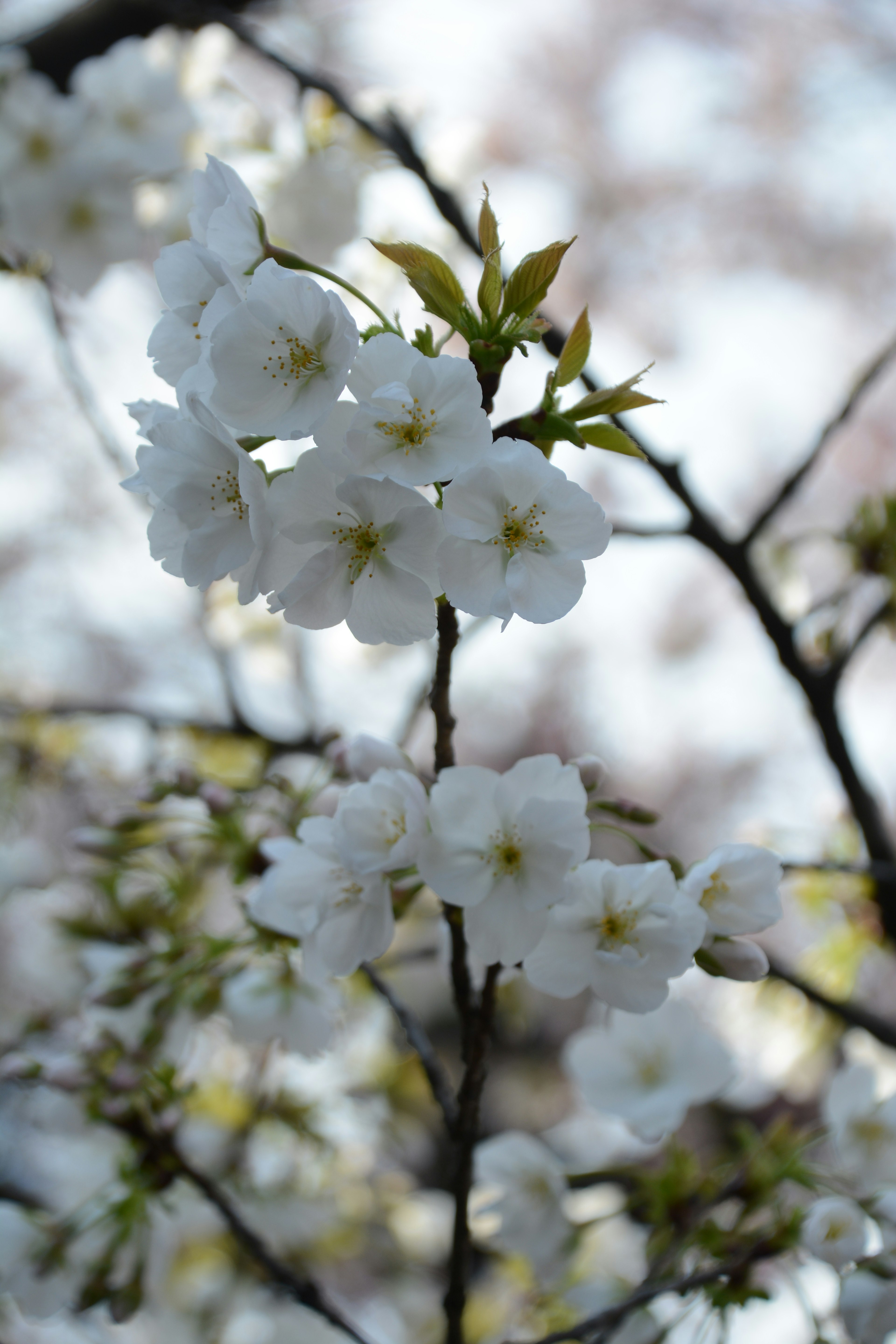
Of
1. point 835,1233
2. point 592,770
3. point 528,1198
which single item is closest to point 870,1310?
point 835,1233

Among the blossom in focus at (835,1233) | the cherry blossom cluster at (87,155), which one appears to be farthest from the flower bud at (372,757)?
the cherry blossom cluster at (87,155)

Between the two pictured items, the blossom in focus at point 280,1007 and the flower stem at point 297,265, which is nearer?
the flower stem at point 297,265

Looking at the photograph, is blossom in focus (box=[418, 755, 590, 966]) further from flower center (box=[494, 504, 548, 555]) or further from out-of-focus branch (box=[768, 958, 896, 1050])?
out-of-focus branch (box=[768, 958, 896, 1050])

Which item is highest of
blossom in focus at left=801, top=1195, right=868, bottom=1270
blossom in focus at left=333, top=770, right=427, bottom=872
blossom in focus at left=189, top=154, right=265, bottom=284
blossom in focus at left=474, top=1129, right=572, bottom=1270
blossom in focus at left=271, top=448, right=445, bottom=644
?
blossom in focus at left=189, top=154, right=265, bottom=284

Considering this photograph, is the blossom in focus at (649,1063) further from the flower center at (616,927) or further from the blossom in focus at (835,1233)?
the flower center at (616,927)

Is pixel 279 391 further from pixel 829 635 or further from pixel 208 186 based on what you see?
pixel 829 635

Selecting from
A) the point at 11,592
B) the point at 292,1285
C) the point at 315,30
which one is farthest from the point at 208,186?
the point at 11,592

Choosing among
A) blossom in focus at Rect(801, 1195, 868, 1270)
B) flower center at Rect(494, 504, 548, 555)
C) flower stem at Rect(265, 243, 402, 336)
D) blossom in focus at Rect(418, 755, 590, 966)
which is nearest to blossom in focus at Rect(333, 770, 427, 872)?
blossom in focus at Rect(418, 755, 590, 966)
